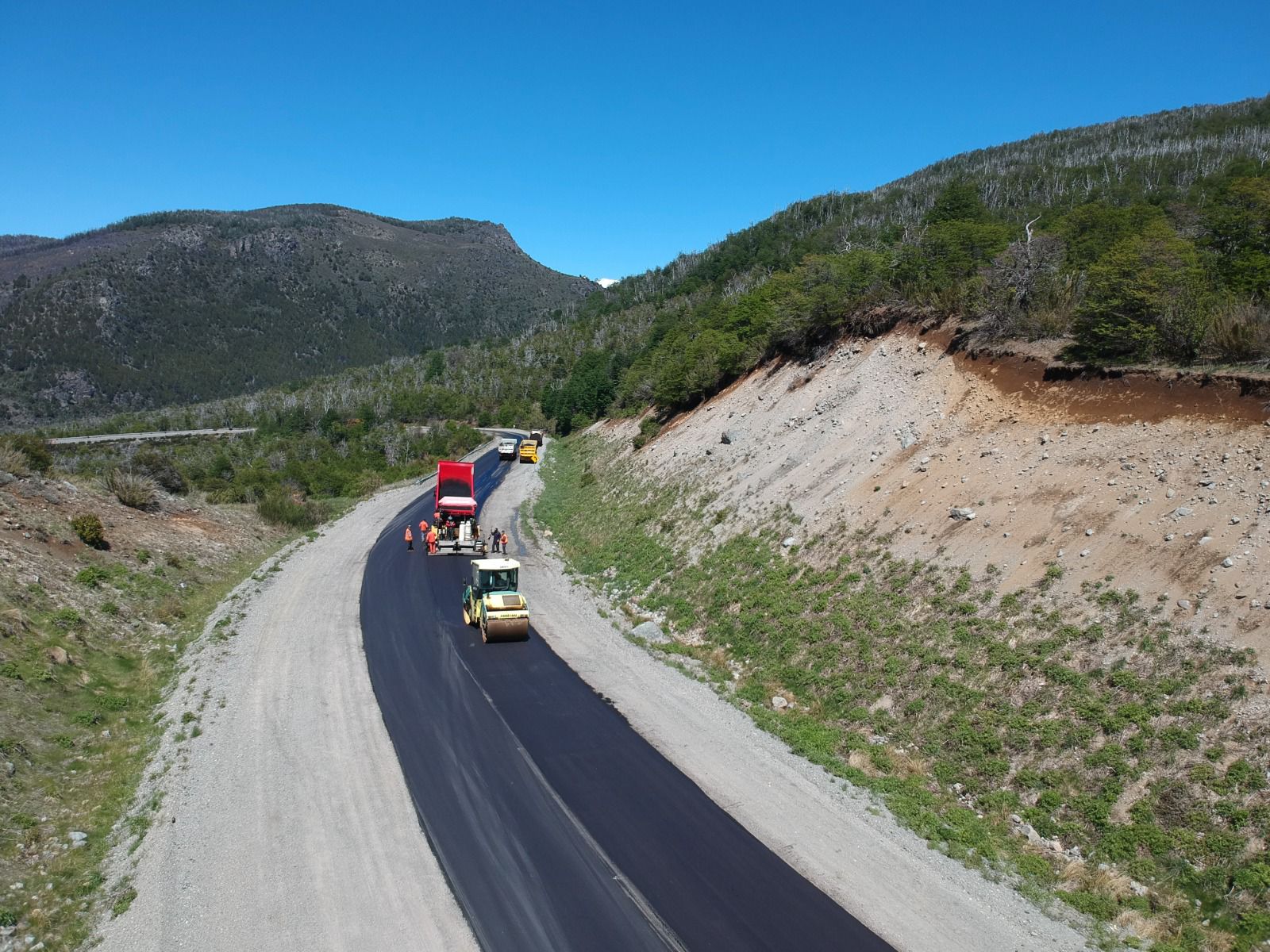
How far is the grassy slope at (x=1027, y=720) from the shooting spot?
30.6 ft

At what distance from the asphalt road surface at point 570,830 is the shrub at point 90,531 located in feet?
42.5

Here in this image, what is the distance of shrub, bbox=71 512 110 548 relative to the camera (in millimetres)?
22328

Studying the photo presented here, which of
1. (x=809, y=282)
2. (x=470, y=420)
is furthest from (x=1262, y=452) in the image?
(x=470, y=420)

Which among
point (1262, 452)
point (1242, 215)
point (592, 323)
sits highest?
point (592, 323)

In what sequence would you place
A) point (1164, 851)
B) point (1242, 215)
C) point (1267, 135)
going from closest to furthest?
point (1164, 851)
point (1242, 215)
point (1267, 135)

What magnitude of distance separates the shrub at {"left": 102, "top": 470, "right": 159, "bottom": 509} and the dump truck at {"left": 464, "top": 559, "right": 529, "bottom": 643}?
16.7m

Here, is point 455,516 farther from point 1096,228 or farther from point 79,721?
point 1096,228

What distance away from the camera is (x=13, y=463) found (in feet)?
81.8

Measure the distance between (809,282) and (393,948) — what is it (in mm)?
35942

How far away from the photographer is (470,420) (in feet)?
404

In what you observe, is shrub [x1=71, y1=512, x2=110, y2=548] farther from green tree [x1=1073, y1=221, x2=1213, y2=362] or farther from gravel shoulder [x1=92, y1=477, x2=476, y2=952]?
green tree [x1=1073, y1=221, x2=1213, y2=362]

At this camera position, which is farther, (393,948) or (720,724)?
(720,724)

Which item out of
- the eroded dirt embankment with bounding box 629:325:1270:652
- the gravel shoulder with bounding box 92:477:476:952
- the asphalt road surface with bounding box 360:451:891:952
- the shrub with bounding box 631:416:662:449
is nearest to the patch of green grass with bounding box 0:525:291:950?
the gravel shoulder with bounding box 92:477:476:952

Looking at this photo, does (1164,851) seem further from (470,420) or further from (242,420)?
(242,420)
